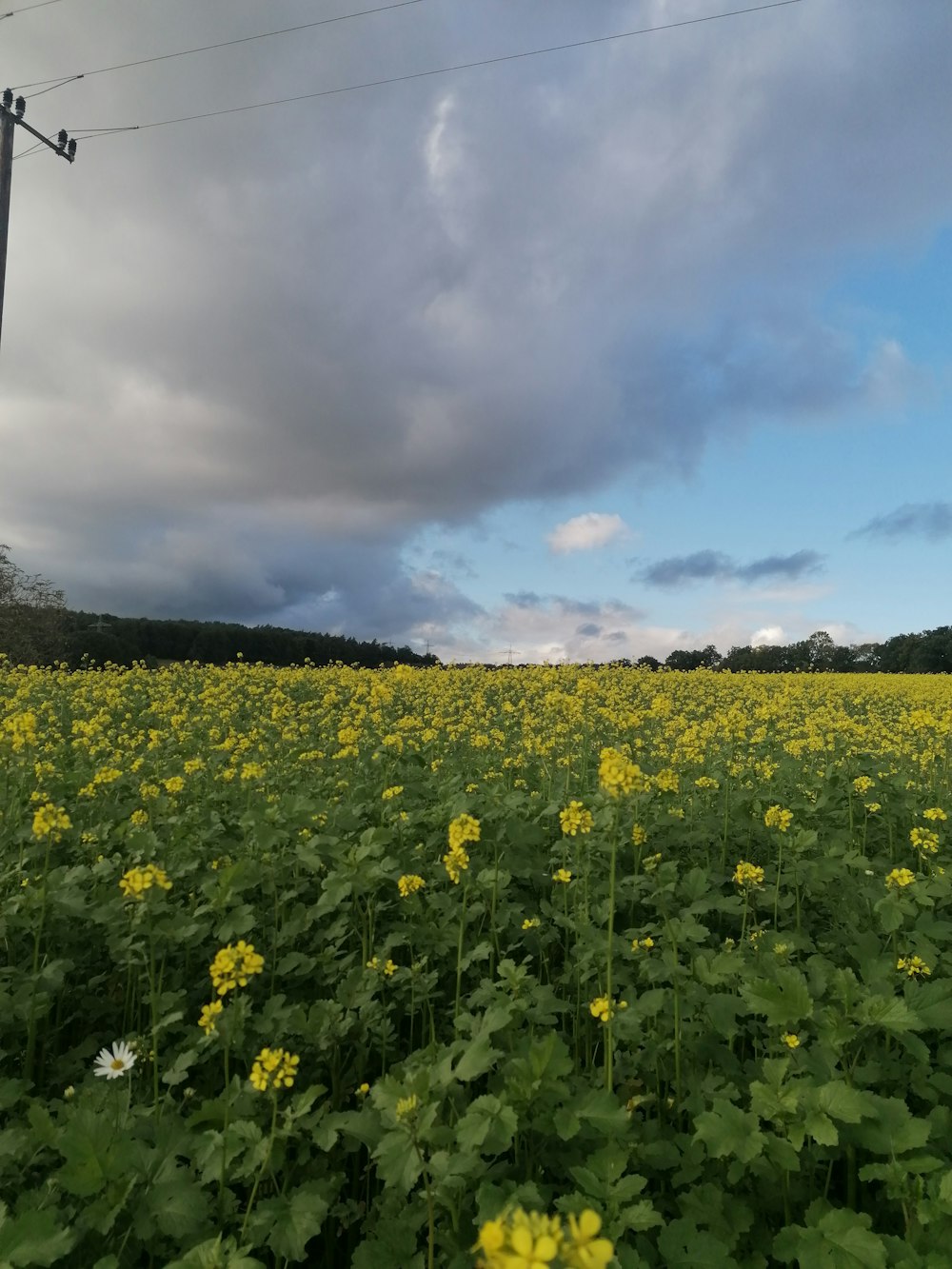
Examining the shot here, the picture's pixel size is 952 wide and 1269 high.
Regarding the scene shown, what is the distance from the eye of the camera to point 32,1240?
1847 mm

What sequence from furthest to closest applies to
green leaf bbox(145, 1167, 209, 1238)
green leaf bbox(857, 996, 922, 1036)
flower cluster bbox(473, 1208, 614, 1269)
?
1. green leaf bbox(857, 996, 922, 1036)
2. green leaf bbox(145, 1167, 209, 1238)
3. flower cluster bbox(473, 1208, 614, 1269)

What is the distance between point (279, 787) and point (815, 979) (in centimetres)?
427

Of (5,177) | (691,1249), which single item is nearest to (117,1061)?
(691,1249)

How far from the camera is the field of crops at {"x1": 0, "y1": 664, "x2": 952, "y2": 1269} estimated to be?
205 centimetres

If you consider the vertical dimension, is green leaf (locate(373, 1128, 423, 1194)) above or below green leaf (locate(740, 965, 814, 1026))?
below

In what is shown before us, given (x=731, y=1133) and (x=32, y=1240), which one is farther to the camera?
(x=731, y=1133)

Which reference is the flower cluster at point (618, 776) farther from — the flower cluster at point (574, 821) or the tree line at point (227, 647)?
the tree line at point (227, 647)

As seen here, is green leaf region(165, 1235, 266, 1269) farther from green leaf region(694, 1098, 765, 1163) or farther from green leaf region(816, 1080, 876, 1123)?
green leaf region(816, 1080, 876, 1123)

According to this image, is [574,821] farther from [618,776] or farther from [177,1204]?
[177,1204]

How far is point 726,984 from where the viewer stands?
9.98 ft

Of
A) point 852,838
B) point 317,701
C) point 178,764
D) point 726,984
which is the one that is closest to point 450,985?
point 726,984

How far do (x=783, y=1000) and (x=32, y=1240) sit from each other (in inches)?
90.7

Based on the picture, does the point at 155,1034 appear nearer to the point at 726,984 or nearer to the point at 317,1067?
the point at 317,1067

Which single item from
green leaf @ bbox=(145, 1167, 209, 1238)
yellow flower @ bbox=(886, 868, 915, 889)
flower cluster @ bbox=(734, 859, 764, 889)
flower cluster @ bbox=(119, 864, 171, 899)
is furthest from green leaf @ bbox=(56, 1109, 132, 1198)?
yellow flower @ bbox=(886, 868, 915, 889)
